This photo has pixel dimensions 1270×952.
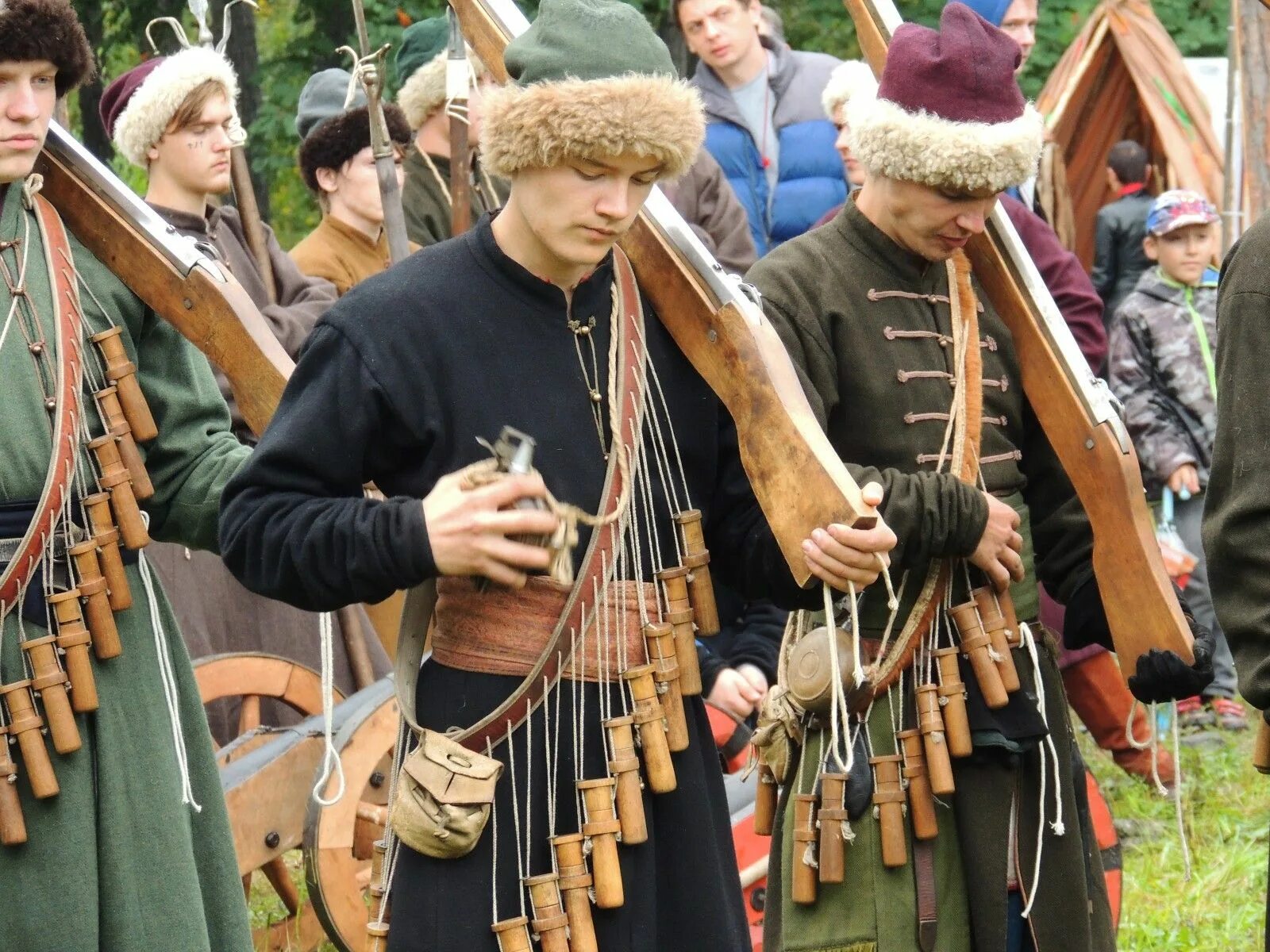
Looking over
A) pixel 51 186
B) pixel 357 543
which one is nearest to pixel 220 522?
pixel 357 543

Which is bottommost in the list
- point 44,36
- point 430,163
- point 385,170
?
point 430,163

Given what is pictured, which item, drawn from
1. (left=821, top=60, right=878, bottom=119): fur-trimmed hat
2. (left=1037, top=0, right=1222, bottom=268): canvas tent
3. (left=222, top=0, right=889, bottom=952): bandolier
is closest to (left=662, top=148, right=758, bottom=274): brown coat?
(left=821, top=60, right=878, bottom=119): fur-trimmed hat

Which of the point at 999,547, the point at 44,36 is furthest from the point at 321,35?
the point at 999,547

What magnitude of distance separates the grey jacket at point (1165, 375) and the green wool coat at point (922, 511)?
417 centimetres

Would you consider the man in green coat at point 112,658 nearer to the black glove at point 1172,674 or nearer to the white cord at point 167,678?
the white cord at point 167,678

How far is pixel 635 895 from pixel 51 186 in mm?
1765

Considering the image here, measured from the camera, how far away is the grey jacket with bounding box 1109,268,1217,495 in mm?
8117

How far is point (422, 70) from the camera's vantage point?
7102mm

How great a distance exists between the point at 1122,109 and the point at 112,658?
356 inches

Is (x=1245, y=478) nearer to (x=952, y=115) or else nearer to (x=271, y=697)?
(x=952, y=115)

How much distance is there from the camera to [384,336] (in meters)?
2.97

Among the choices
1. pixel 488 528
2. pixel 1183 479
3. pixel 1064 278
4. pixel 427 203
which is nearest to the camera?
pixel 488 528

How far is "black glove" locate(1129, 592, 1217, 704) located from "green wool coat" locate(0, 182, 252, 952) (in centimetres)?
170

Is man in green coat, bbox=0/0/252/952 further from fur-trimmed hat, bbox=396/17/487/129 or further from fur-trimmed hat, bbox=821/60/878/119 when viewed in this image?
fur-trimmed hat, bbox=821/60/878/119
